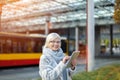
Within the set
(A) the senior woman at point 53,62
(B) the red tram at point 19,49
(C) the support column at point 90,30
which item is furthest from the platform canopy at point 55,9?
(A) the senior woman at point 53,62

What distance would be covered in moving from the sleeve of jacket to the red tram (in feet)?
70.1

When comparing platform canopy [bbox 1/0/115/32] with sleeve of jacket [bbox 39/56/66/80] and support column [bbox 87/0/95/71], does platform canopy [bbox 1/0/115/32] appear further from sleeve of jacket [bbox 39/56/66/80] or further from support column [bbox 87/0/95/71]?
sleeve of jacket [bbox 39/56/66/80]

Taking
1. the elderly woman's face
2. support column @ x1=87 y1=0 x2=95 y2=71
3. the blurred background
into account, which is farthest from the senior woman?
support column @ x1=87 y1=0 x2=95 y2=71

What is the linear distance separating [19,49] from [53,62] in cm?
2340

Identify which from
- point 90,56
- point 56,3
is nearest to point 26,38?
point 90,56

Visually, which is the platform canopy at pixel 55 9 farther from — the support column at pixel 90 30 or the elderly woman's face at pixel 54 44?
the elderly woman's face at pixel 54 44

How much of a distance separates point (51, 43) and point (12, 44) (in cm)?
2252

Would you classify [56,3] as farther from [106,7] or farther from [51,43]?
[51,43]

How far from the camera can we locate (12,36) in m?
26.0

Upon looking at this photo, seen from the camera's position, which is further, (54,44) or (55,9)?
(55,9)

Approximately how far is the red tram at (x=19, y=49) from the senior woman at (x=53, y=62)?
70.0 feet

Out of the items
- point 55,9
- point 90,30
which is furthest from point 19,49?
point 55,9

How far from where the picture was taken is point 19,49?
2691 cm

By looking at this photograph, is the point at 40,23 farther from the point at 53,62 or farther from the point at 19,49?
the point at 53,62
